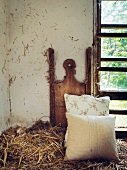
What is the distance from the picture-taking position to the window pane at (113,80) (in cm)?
251

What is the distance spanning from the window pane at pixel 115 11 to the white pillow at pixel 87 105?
0.81m

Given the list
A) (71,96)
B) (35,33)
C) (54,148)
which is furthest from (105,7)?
(54,148)

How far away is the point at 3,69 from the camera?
8.05 feet

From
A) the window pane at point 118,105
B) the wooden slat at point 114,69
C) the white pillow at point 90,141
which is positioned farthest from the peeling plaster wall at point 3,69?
the window pane at point 118,105

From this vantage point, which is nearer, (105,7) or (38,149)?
(38,149)

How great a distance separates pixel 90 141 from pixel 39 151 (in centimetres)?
50

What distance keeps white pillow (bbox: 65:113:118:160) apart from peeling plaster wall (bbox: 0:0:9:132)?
2.78ft

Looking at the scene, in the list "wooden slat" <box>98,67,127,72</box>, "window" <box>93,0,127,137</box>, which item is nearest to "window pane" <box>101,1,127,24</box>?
"window" <box>93,0,127,137</box>

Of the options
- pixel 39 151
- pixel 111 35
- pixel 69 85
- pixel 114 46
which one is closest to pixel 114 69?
pixel 114 46

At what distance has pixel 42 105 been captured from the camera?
2607 millimetres

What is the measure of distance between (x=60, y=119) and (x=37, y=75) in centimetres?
53

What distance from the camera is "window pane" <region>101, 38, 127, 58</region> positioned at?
2.46m

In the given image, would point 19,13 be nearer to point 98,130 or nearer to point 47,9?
point 47,9

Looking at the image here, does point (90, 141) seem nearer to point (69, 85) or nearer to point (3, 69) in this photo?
point (69, 85)
